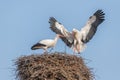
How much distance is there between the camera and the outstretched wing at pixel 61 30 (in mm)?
16945

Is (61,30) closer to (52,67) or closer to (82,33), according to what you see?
(82,33)

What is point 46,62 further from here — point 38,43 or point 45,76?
point 38,43

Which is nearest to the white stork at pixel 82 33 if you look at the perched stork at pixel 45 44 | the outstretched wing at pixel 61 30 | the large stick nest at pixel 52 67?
the outstretched wing at pixel 61 30

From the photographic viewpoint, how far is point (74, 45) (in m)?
16.7

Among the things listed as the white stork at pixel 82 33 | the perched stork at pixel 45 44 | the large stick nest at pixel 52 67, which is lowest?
the large stick nest at pixel 52 67

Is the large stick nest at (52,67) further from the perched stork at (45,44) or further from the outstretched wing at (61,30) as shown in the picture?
the outstretched wing at (61,30)

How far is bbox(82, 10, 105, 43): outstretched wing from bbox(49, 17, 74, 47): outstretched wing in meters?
0.40

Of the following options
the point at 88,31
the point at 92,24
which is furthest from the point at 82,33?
the point at 92,24

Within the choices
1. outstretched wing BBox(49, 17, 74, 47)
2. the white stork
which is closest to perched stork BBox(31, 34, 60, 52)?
the white stork

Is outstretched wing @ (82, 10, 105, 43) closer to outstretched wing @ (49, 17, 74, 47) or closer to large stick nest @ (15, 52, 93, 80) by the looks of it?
outstretched wing @ (49, 17, 74, 47)

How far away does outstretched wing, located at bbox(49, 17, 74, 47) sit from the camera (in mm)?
16945

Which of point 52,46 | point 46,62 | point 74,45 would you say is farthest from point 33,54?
point 74,45

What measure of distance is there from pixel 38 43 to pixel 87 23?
197 centimetres

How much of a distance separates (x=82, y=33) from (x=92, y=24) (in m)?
0.37
